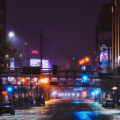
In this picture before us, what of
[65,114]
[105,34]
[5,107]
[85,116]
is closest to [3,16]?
[105,34]

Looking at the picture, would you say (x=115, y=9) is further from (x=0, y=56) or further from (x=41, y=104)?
(x=0, y=56)

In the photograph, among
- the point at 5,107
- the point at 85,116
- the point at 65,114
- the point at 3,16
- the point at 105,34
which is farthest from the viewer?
the point at 105,34

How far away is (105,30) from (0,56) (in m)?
114

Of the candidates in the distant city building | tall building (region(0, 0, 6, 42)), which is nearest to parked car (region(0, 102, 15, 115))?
tall building (region(0, 0, 6, 42))

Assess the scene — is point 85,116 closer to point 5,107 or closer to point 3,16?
point 5,107

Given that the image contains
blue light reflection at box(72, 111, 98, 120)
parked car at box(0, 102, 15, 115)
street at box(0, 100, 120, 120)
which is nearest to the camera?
blue light reflection at box(72, 111, 98, 120)

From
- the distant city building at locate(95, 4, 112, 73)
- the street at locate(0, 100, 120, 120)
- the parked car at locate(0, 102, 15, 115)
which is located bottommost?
the street at locate(0, 100, 120, 120)

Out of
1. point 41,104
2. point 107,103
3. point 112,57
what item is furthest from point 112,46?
point 107,103

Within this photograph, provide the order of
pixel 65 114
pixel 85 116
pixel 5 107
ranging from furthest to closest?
pixel 65 114
pixel 5 107
pixel 85 116

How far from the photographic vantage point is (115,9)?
134250 millimetres

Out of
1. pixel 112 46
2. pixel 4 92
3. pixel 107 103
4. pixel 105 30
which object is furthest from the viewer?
pixel 105 30

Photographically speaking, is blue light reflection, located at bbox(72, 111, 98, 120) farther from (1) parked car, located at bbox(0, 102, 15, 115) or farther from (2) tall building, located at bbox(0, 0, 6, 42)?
(2) tall building, located at bbox(0, 0, 6, 42)

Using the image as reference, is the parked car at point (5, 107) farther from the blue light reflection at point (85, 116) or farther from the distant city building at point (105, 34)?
the distant city building at point (105, 34)

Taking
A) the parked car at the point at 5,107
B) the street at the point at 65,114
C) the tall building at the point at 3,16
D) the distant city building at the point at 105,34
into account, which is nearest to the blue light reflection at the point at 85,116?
the street at the point at 65,114
